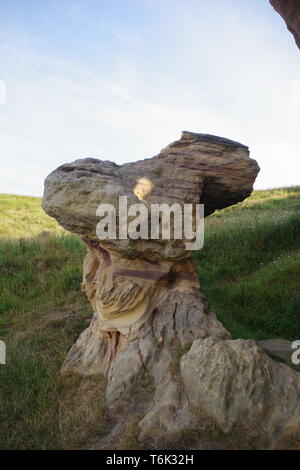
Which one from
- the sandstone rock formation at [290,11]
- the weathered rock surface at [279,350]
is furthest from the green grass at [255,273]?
the sandstone rock formation at [290,11]

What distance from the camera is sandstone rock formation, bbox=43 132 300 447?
16.1 feet

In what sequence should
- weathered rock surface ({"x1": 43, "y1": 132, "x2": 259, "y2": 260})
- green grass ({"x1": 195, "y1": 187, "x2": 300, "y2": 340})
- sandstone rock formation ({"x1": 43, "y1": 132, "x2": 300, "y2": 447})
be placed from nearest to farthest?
→ sandstone rock formation ({"x1": 43, "y1": 132, "x2": 300, "y2": 447})
weathered rock surface ({"x1": 43, "y1": 132, "x2": 259, "y2": 260})
green grass ({"x1": 195, "y1": 187, "x2": 300, "y2": 340})

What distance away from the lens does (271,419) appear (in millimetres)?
4410

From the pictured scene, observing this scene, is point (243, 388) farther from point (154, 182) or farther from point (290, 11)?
point (290, 11)

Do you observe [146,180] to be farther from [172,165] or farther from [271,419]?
[271,419]

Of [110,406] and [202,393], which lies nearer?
[202,393]

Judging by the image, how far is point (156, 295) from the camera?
6367 millimetres

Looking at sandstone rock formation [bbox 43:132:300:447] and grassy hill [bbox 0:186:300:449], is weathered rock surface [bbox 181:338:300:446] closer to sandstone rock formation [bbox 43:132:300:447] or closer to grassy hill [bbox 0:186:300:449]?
sandstone rock formation [bbox 43:132:300:447]

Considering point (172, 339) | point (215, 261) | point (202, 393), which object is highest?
point (215, 261)

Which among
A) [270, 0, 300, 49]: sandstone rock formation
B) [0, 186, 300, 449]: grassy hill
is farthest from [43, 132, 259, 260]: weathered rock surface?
[270, 0, 300, 49]: sandstone rock formation

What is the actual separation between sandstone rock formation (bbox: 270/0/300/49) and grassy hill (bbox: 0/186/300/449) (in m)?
5.41

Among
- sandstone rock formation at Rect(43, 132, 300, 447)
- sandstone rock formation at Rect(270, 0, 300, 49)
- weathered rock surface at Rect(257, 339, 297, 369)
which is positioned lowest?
weathered rock surface at Rect(257, 339, 297, 369)
